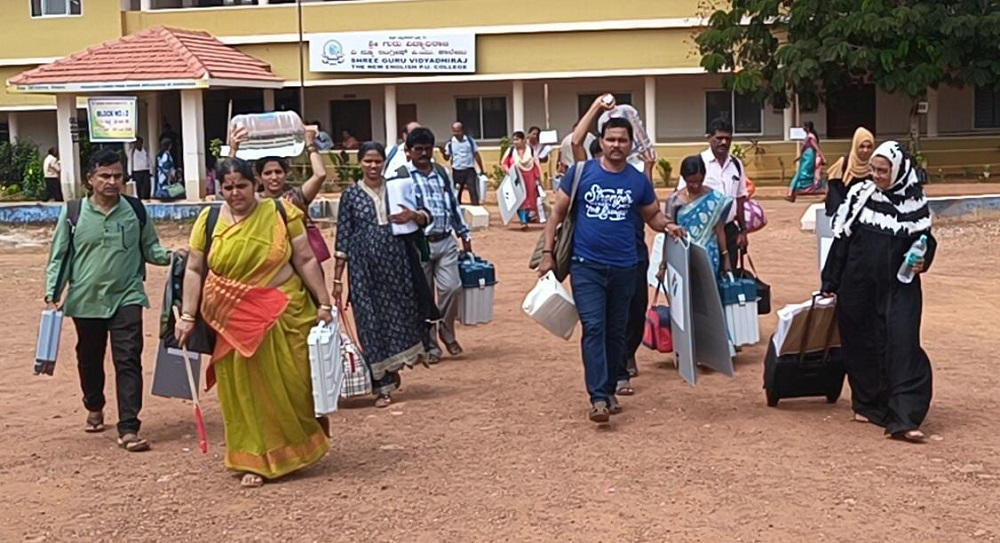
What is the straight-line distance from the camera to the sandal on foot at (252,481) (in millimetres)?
6492

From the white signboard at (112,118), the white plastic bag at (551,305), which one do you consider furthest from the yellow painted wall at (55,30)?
the white plastic bag at (551,305)

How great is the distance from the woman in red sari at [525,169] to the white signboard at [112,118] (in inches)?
333

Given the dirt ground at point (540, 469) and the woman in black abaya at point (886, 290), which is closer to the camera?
the dirt ground at point (540, 469)

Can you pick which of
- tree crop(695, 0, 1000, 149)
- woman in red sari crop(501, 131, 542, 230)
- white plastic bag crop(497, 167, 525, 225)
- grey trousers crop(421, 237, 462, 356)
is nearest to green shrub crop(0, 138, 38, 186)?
woman in red sari crop(501, 131, 542, 230)

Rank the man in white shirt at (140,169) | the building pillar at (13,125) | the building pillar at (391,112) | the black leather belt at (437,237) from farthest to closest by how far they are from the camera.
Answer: the building pillar at (13,125)
the building pillar at (391,112)
the man in white shirt at (140,169)
the black leather belt at (437,237)

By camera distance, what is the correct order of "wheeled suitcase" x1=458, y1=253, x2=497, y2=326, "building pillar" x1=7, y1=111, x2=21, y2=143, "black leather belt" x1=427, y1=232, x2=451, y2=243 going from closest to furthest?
1. "black leather belt" x1=427, y1=232, x2=451, y2=243
2. "wheeled suitcase" x1=458, y1=253, x2=497, y2=326
3. "building pillar" x1=7, y1=111, x2=21, y2=143

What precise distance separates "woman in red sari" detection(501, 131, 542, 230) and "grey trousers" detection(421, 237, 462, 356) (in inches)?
399

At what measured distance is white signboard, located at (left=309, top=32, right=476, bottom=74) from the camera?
97.1 ft

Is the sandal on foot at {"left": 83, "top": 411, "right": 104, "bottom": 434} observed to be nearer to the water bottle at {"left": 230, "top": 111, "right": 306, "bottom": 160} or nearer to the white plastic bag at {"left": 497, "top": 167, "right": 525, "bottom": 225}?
the water bottle at {"left": 230, "top": 111, "right": 306, "bottom": 160}

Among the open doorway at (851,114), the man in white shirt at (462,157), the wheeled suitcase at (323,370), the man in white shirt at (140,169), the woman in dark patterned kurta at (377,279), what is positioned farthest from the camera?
the open doorway at (851,114)

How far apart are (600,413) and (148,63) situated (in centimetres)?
2194

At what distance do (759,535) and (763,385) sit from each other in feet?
9.31

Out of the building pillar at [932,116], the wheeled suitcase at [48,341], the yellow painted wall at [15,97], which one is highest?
the yellow painted wall at [15,97]

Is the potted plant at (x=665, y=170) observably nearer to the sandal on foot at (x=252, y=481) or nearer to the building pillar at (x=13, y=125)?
the building pillar at (x=13, y=125)
